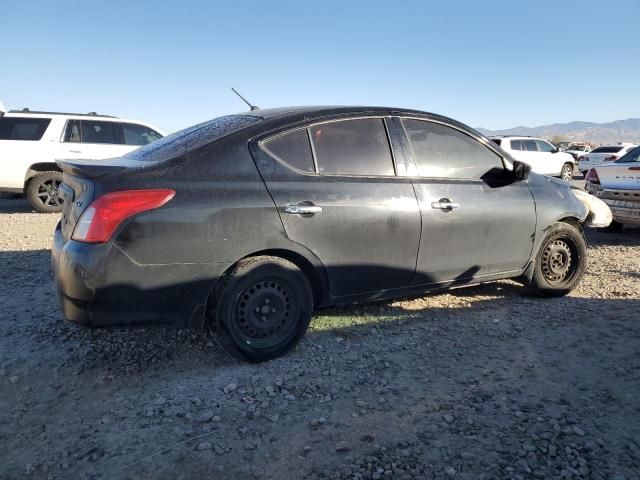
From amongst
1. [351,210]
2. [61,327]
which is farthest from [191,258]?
[61,327]

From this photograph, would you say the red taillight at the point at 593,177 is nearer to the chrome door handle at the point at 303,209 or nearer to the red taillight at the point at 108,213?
the chrome door handle at the point at 303,209

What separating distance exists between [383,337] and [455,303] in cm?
115

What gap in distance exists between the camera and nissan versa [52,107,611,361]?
2.83m

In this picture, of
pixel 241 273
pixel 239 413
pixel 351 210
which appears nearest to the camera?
pixel 239 413

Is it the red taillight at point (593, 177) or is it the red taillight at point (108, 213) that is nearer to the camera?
the red taillight at point (108, 213)

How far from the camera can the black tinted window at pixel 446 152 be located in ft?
12.6

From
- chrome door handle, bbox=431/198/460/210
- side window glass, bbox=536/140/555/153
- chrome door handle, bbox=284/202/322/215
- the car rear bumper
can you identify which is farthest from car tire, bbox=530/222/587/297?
side window glass, bbox=536/140/555/153

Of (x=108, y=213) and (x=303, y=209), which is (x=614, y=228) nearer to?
(x=303, y=209)

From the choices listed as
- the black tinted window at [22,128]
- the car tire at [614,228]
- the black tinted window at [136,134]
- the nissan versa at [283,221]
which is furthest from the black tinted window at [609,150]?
the black tinted window at [22,128]

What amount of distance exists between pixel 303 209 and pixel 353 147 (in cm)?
68

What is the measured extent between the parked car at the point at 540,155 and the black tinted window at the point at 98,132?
12941 mm

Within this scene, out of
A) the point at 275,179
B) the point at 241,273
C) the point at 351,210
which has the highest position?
the point at 275,179

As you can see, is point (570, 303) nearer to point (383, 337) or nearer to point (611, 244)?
point (383, 337)

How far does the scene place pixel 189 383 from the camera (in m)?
3.01
